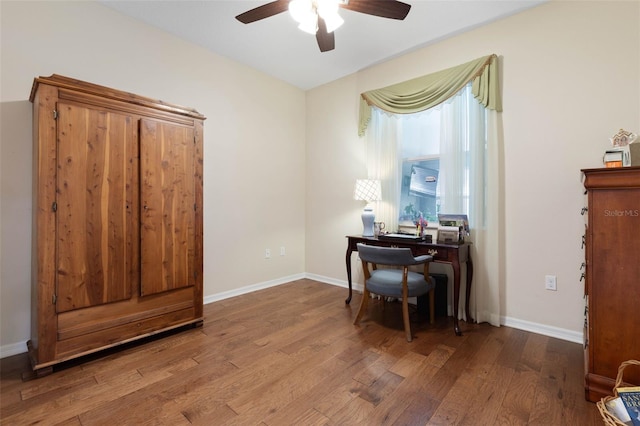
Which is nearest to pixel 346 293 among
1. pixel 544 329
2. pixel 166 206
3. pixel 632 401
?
pixel 544 329

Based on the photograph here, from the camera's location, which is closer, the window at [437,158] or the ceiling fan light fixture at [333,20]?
the ceiling fan light fixture at [333,20]

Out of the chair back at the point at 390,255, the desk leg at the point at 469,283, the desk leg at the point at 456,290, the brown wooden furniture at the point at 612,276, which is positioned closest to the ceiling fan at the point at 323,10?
the brown wooden furniture at the point at 612,276

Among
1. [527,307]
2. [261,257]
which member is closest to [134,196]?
[261,257]

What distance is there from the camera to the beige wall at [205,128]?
2.15 m

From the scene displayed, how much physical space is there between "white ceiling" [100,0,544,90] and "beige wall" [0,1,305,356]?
21 centimetres

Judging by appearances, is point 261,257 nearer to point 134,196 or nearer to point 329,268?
point 329,268

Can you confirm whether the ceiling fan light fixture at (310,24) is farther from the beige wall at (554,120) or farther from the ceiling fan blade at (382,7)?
the beige wall at (554,120)

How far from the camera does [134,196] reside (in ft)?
7.34

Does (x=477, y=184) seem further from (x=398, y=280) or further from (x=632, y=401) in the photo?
(x=632, y=401)

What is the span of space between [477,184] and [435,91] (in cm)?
104

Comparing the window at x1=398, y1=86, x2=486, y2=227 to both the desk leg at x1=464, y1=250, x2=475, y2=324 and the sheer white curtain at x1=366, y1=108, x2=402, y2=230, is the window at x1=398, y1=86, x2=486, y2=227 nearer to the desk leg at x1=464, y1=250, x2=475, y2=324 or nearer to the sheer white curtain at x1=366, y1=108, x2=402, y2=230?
the sheer white curtain at x1=366, y1=108, x2=402, y2=230

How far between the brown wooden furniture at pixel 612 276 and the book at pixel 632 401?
13.9 inches

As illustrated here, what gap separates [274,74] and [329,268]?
107 inches

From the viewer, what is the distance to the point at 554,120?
2408 mm
